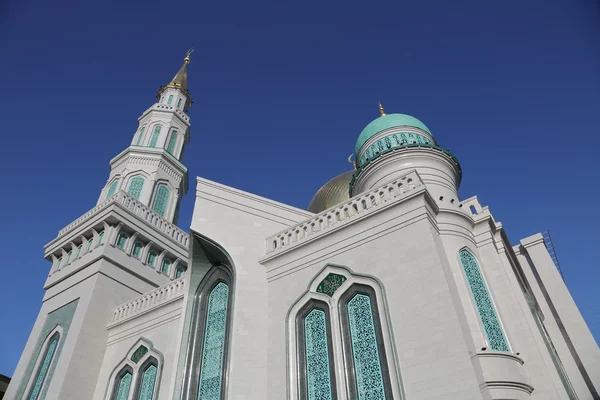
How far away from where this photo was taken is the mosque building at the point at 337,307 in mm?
5863

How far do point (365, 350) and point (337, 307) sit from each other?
86 cm

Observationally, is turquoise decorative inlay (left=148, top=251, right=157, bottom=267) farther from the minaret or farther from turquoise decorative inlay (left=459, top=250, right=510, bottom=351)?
turquoise decorative inlay (left=459, top=250, right=510, bottom=351)

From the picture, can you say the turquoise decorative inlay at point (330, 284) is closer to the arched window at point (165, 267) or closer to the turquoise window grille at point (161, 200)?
the arched window at point (165, 267)

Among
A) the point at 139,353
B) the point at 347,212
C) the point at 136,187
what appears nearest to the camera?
the point at 347,212

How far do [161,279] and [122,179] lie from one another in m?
3.97

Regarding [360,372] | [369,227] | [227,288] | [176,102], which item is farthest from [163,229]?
[360,372]

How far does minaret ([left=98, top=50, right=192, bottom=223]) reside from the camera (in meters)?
14.5

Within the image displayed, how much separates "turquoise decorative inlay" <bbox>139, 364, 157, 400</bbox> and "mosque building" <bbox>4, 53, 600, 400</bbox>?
0.10 feet

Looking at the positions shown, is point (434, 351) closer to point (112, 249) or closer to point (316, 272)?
point (316, 272)

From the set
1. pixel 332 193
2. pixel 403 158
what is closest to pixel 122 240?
pixel 332 193

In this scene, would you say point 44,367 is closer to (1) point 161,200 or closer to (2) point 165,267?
(2) point 165,267

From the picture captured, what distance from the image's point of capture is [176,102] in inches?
704

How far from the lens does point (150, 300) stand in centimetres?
1041

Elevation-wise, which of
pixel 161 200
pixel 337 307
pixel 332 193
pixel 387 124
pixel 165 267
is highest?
pixel 332 193
